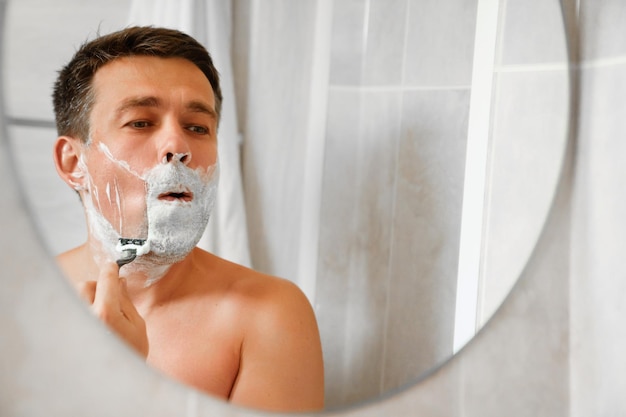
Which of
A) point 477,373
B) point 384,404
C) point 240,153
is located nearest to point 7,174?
point 240,153

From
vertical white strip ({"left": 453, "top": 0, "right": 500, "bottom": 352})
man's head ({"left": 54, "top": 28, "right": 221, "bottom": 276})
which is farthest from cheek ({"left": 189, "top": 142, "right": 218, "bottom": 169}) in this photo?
vertical white strip ({"left": 453, "top": 0, "right": 500, "bottom": 352})

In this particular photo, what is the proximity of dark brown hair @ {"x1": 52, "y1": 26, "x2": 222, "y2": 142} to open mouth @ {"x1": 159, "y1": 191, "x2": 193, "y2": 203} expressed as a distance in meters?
0.08

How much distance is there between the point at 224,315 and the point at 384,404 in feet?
0.76

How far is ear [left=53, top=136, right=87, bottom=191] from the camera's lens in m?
0.59

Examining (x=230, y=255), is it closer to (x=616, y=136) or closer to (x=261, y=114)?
(x=261, y=114)

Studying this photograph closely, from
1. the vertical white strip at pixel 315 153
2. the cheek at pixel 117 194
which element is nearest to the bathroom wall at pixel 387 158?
the vertical white strip at pixel 315 153

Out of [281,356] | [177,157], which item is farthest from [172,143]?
[281,356]

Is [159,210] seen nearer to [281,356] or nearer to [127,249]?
[127,249]

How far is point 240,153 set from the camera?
65cm

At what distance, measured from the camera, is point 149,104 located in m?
0.61

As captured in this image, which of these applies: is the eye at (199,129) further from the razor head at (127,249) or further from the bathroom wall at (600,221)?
the bathroom wall at (600,221)

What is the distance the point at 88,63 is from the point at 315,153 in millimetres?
229

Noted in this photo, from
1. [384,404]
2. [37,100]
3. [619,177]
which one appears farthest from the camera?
[619,177]

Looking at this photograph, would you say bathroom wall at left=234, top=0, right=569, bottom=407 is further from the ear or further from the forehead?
the ear
